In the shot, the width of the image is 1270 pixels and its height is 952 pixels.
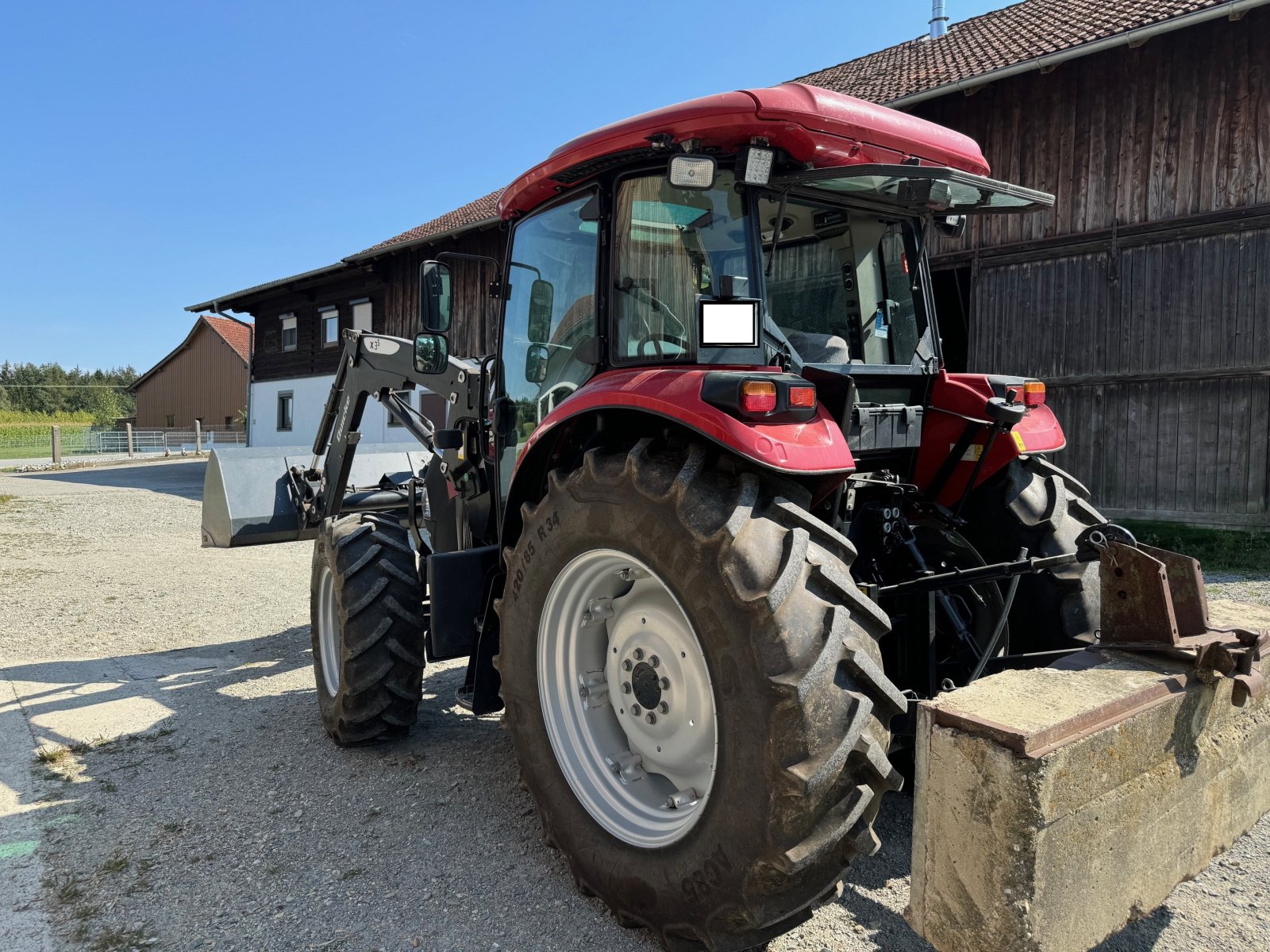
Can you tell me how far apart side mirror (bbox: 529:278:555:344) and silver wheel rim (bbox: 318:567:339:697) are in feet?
5.39

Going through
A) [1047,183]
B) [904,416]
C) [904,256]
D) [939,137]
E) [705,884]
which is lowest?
[705,884]

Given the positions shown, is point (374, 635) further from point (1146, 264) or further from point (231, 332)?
point (231, 332)

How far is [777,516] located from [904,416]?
981 mm

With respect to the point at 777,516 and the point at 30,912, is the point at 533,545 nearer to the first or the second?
the point at 777,516

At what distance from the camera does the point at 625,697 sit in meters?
2.76

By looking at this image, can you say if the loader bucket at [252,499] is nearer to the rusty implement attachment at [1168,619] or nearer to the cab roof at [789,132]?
the cab roof at [789,132]

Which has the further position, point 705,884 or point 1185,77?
point 1185,77

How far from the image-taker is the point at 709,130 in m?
2.54

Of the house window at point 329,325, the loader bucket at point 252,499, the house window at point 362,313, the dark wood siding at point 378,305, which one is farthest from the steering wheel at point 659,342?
the house window at point 329,325

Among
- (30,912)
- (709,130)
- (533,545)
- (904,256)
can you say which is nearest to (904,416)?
(904,256)

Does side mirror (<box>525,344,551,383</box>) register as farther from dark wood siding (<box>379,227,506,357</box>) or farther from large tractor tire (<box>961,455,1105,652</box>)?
dark wood siding (<box>379,227,506,357</box>)

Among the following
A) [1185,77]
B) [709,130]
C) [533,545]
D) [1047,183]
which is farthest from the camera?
[1047,183]

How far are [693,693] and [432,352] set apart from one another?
2.45 meters

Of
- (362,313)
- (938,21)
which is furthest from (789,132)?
(362,313)
